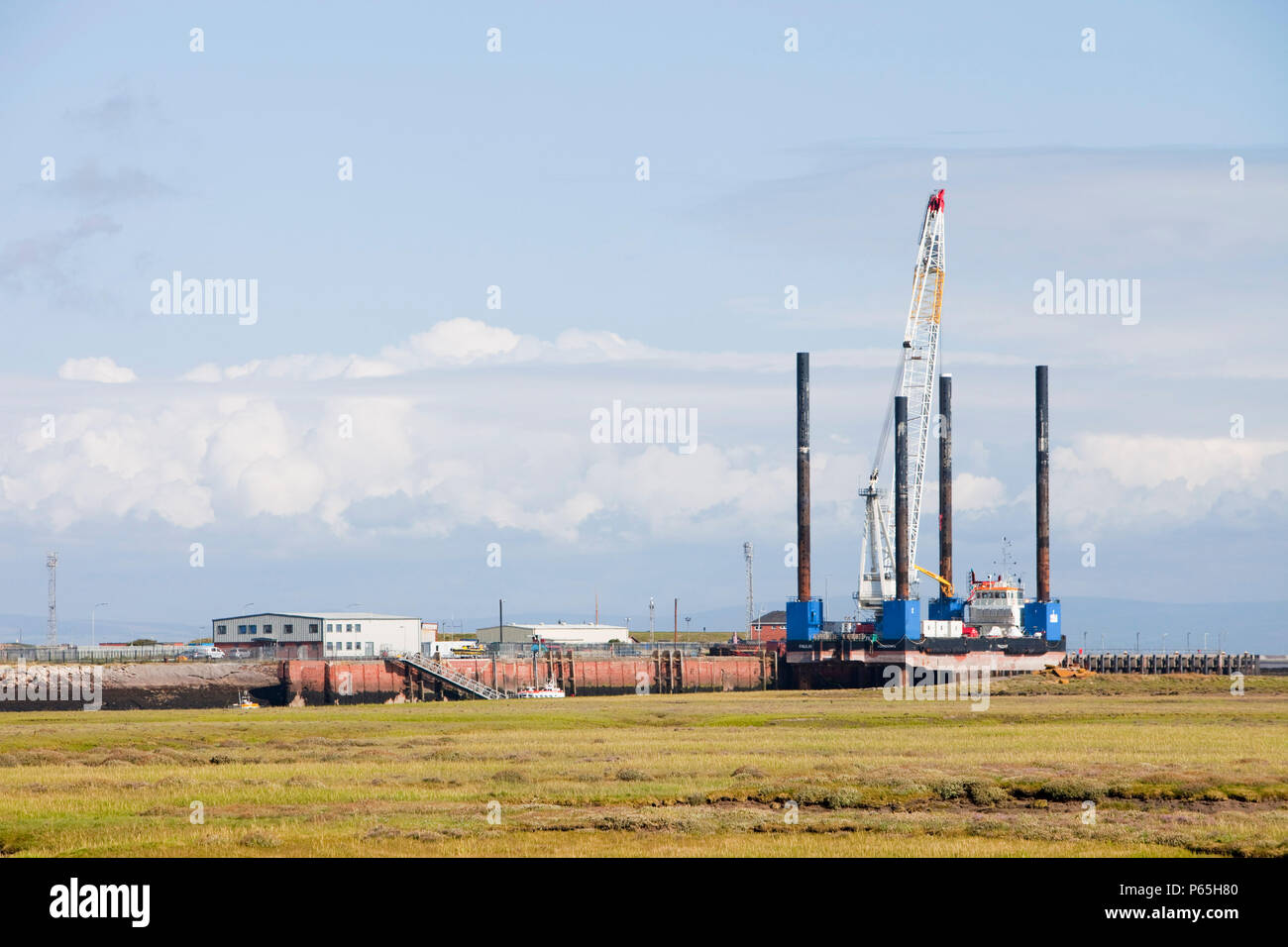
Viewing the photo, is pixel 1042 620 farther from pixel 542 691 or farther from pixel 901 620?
pixel 542 691

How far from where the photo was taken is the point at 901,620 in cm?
14688

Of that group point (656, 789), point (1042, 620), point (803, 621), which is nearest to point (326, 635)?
point (803, 621)

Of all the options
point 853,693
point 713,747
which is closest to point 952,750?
point 713,747

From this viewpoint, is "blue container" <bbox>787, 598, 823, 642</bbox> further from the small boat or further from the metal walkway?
the metal walkway

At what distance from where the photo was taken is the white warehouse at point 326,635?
504ft

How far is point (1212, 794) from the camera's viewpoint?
40719mm

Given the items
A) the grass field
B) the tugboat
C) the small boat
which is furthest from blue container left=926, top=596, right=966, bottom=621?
the grass field

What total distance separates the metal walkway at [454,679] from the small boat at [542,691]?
178 cm

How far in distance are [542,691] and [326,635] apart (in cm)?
3191

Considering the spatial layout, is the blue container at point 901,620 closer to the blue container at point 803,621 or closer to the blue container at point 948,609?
the blue container at point 803,621

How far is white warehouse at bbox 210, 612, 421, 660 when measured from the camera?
15375 cm

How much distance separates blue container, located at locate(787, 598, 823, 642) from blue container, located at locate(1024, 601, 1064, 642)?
81.1 feet
